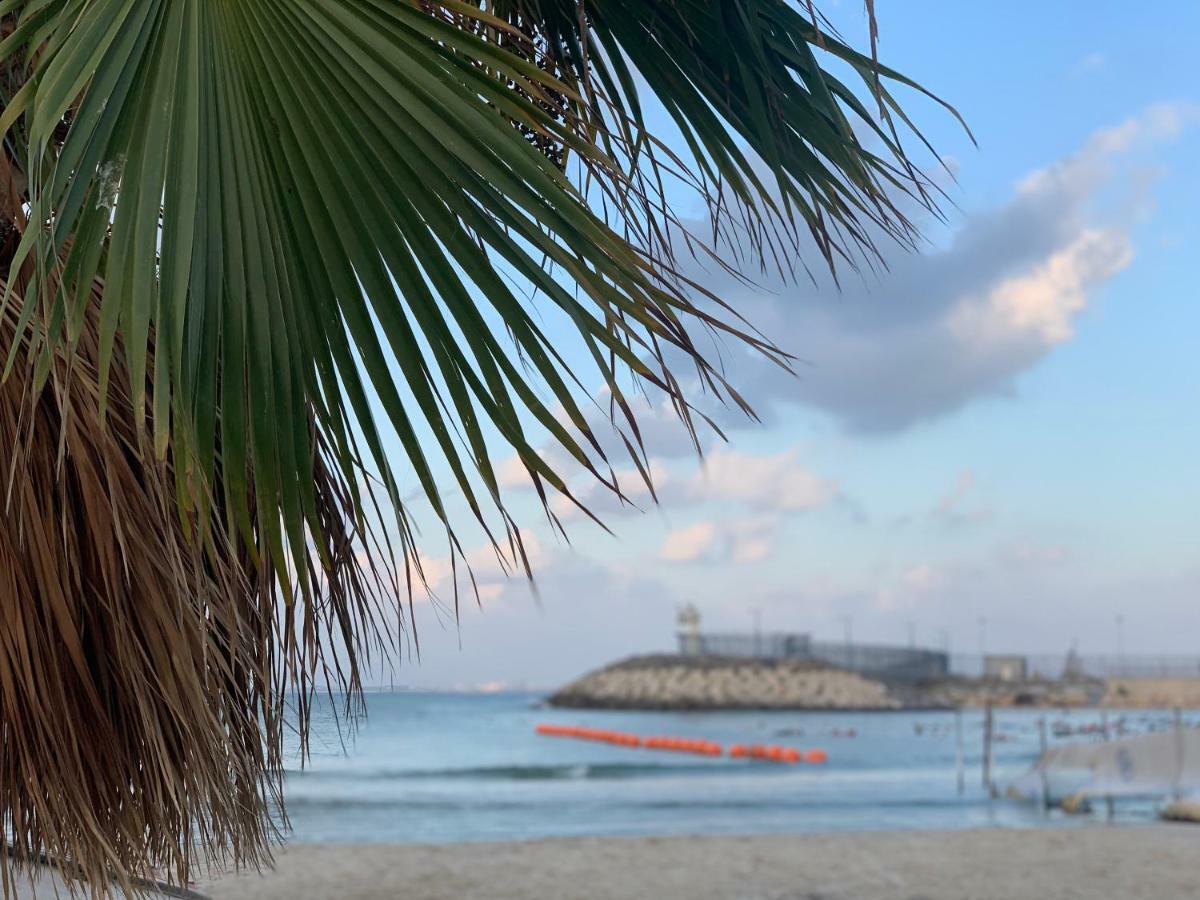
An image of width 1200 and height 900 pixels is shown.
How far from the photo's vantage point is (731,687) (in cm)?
7412

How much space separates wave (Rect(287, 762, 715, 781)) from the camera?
1119 inches

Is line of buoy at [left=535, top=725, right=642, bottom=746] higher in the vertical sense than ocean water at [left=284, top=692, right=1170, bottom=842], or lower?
lower

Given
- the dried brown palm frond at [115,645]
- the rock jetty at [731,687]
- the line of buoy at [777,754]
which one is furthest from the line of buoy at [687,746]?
the dried brown palm frond at [115,645]

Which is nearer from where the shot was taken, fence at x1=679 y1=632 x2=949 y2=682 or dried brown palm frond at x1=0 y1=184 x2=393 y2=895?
dried brown palm frond at x1=0 y1=184 x2=393 y2=895

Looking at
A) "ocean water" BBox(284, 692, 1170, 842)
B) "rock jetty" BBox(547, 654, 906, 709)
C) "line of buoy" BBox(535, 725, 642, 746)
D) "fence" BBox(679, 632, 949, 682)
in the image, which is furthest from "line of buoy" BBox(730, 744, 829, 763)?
"fence" BBox(679, 632, 949, 682)

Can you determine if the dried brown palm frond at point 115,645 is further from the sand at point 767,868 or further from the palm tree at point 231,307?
the sand at point 767,868

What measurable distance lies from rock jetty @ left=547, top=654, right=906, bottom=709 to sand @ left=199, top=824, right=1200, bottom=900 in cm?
6177

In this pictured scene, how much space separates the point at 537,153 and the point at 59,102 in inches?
19.4

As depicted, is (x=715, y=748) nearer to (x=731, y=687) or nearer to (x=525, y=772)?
(x=525, y=772)

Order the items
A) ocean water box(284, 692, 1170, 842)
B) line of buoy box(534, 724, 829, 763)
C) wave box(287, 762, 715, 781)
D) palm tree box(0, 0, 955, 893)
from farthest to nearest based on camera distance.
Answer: line of buoy box(534, 724, 829, 763)
wave box(287, 762, 715, 781)
ocean water box(284, 692, 1170, 842)
palm tree box(0, 0, 955, 893)

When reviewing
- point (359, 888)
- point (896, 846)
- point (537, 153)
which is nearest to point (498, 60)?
point (537, 153)

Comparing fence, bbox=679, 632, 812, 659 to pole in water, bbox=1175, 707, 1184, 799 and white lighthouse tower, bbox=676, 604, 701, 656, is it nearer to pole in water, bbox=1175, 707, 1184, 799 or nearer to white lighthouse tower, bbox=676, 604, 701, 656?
white lighthouse tower, bbox=676, 604, 701, 656

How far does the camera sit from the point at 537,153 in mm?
1331

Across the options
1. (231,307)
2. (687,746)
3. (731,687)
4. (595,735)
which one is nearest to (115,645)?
(231,307)
